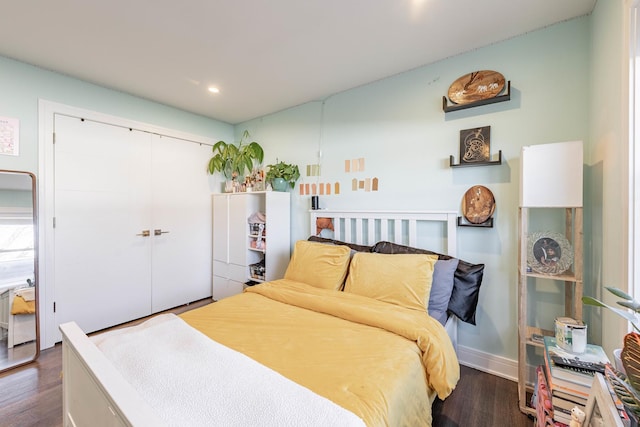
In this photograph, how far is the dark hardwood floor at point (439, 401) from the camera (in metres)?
1.64

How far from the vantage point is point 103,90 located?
2.80 metres

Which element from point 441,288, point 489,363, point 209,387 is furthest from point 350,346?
point 489,363

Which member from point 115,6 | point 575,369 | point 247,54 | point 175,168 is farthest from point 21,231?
point 575,369

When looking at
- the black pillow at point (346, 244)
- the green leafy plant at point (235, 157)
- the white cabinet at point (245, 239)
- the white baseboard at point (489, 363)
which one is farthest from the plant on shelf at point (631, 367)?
the green leafy plant at point (235, 157)

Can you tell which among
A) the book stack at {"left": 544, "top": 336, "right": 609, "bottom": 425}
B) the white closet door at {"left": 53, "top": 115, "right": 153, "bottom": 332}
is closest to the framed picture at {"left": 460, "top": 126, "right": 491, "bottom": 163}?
the book stack at {"left": 544, "top": 336, "right": 609, "bottom": 425}

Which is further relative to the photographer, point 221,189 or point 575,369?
point 221,189

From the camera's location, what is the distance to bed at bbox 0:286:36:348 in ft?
7.39

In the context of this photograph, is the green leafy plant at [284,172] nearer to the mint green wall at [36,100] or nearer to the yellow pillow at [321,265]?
the yellow pillow at [321,265]

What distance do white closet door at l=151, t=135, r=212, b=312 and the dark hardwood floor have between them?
47.0 inches

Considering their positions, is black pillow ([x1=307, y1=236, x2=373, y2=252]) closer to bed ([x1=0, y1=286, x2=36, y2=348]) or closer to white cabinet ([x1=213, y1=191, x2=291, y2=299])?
white cabinet ([x1=213, y1=191, x2=291, y2=299])

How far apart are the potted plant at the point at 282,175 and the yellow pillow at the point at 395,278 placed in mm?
1446

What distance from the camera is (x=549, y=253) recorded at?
168 centimetres

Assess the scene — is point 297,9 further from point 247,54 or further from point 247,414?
point 247,414

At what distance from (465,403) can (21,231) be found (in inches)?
143
